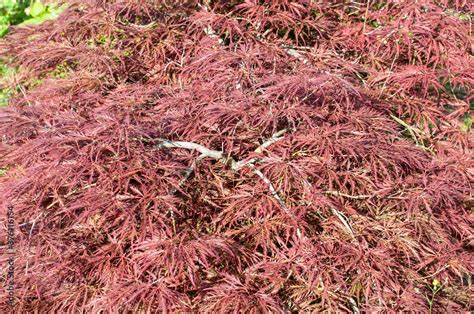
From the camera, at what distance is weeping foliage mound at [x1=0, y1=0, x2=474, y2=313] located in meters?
1.92

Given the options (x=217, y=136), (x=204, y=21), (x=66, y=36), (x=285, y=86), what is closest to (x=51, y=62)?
(x=66, y=36)

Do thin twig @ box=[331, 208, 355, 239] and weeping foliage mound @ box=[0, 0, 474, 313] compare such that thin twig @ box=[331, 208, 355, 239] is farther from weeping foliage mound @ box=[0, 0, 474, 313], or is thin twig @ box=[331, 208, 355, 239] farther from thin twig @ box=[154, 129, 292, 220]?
thin twig @ box=[154, 129, 292, 220]

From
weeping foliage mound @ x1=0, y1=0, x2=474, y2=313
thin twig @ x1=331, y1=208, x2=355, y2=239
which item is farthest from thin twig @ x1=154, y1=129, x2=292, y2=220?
thin twig @ x1=331, y1=208, x2=355, y2=239

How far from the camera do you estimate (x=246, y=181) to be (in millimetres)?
2180

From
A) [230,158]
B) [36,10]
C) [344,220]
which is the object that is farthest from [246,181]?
[36,10]

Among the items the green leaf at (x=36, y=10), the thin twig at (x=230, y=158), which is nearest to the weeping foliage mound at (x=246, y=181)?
the thin twig at (x=230, y=158)

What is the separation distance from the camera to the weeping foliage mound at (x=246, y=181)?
1920 mm

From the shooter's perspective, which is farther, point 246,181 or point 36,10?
point 36,10

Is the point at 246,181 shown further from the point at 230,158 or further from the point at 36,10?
the point at 36,10

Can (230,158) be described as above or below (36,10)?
above

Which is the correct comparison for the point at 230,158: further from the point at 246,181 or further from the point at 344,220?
the point at 344,220

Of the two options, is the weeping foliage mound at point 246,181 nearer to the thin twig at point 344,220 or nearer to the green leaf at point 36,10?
the thin twig at point 344,220

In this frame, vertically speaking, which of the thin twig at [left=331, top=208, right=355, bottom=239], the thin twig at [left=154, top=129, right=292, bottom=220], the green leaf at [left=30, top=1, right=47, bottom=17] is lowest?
the green leaf at [left=30, top=1, right=47, bottom=17]

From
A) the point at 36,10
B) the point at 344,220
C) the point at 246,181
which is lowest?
the point at 36,10
